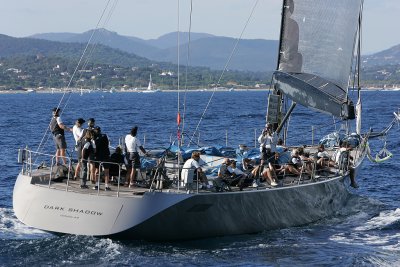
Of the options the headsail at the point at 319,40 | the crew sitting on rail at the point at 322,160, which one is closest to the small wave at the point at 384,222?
the crew sitting on rail at the point at 322,160

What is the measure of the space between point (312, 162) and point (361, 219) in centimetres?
243

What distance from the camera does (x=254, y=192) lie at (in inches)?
862

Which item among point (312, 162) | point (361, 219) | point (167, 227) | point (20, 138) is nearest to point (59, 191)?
point (167, 227)

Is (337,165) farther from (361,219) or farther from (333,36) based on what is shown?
(333,36)

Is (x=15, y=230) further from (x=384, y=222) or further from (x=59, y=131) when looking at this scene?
(x=384, y=222)

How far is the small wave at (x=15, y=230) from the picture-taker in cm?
2247

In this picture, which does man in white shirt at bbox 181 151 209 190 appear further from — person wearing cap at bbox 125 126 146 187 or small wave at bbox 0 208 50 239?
small wave at bbox 0 208 50 239

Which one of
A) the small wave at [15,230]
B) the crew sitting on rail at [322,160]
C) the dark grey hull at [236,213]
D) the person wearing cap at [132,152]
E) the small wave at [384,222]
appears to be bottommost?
the small wave at [15,230]

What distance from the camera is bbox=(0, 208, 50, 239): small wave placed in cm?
2247

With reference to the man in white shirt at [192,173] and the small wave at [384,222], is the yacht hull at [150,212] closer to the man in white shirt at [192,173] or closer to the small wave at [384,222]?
the man in white shirt at [192,173]

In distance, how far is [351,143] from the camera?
31.3 meters

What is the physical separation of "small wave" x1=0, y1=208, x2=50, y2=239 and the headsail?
30.0 feet

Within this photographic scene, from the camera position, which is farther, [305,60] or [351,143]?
[351,143]

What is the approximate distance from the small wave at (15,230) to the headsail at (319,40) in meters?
9.13
